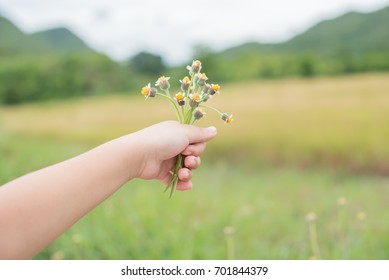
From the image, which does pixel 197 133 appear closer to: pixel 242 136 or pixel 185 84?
pixel 185 84

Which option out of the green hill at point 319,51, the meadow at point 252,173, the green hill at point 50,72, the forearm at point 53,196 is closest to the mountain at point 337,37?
the green hill at point 319,51

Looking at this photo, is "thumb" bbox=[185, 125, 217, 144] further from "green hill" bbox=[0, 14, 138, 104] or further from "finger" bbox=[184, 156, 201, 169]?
"green hill" bbox=[0, 14, 138, 104]

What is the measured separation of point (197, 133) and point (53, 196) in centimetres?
21

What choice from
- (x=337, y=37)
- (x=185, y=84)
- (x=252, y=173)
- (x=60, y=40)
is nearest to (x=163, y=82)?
(x=185, y=84)

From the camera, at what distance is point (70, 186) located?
1.61 ft

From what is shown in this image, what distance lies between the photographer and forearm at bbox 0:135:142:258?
1.49ft

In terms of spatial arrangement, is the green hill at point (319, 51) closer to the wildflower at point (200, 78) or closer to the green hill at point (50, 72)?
the green hill at point (50, 72)

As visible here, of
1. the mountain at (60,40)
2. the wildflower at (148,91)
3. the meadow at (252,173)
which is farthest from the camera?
the mountain at (60,40)

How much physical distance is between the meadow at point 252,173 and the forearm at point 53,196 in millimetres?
396

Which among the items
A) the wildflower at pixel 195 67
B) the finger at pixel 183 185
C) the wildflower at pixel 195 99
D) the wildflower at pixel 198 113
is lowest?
the finger at pixel 183 185

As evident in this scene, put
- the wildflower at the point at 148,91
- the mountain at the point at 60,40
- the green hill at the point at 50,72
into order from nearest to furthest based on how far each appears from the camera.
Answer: the wildflower at the point at 148,91
the mountain at the point at 60,40
the green hill at the point at 50,72

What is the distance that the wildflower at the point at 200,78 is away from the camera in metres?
0.59
